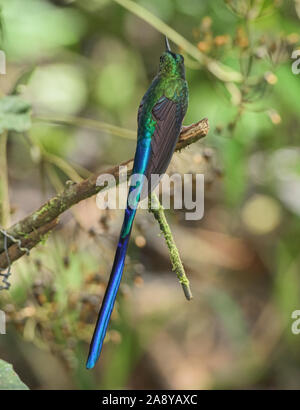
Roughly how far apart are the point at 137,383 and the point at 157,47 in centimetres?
166

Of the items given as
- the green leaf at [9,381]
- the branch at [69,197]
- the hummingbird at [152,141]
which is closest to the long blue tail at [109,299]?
the hummingbird at [152,141]

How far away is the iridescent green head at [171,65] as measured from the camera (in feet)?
3.40

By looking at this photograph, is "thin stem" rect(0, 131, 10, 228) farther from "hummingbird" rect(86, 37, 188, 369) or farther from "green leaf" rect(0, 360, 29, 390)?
"hummingbird" rect(86, 37, 188, 369)

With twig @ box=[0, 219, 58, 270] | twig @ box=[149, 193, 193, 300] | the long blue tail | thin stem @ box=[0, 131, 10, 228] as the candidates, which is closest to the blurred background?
thin stem @ box=[0, 131, 10, 228]

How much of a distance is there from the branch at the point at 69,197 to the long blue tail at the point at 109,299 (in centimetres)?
20

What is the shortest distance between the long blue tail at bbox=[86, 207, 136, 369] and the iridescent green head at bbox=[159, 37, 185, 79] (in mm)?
244

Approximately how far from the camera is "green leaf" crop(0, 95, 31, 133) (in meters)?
1.60

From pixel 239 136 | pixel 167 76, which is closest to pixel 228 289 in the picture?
pixel 239 136

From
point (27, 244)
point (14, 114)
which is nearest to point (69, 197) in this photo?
point (27, 244)

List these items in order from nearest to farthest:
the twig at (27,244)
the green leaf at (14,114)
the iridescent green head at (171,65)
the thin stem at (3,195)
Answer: the iridescent green head at (171,65) → the twig at (27,244) → the green leaf at (14,114) → the thin stem at (3,195)

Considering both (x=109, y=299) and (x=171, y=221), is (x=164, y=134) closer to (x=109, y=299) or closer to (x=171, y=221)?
(x=109, y=299)

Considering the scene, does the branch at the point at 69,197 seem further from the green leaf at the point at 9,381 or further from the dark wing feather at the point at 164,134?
the green leaf at the point at 9,381

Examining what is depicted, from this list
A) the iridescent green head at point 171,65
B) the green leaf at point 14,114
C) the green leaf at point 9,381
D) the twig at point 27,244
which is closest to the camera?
the iridescent green head at point 171,65

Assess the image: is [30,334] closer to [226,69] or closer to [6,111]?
[6,111]
